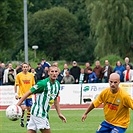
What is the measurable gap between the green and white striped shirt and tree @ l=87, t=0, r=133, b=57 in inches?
1667

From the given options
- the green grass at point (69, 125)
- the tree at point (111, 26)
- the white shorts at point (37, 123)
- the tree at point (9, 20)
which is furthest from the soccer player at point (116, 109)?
the tree at point (111, 26)

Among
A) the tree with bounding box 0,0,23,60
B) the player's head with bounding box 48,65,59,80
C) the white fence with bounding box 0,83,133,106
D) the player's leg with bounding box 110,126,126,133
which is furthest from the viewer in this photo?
the tree with bounding box 0,0,23,60

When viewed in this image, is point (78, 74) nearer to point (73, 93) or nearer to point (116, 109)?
point (73, 93)

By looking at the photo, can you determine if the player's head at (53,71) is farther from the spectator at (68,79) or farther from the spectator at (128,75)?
the spectator at (68,79)

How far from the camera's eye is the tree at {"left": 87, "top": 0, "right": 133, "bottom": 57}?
5359cm

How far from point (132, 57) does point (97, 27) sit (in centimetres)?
541

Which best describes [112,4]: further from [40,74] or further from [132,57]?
[40,74]

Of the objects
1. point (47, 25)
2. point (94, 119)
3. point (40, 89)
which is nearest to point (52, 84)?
point (40, 89)

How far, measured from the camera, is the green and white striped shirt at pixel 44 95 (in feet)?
36.3

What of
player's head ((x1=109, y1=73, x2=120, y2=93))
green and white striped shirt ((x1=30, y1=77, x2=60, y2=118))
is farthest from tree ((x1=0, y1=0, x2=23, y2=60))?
player's head ((x1=109, y1=73, x2=120, y2=93))

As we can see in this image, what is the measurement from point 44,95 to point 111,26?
43380 millimetres

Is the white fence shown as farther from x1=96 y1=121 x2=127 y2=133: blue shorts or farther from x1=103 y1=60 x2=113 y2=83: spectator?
x1=96 y1=121 x2=127 y2=133: blue shorts

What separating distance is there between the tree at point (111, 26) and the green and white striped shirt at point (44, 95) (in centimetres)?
4235

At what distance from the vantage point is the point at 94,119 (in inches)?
779
